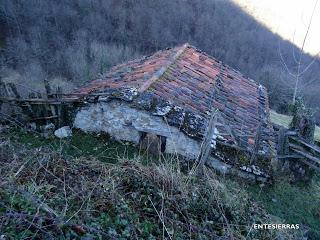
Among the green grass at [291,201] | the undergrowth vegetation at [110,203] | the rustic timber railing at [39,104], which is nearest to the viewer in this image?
the undergrowth vegetation at [110,203]

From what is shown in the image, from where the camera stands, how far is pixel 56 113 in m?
8.51

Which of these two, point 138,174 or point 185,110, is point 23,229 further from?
point 185,110

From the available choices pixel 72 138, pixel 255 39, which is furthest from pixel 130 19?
pixel 72 138

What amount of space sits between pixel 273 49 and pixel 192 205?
4084cm

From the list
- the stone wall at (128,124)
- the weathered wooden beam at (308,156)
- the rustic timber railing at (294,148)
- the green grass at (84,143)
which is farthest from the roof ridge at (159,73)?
the weathered wooden beam at (308,156)

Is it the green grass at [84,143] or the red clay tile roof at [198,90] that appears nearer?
the green grass at [84,143]

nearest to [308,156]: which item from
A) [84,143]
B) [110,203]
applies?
[110,203]

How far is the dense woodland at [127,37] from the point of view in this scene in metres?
27.0

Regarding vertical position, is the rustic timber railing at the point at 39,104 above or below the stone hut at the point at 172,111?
below

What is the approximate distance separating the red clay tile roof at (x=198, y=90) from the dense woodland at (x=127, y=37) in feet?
46.2

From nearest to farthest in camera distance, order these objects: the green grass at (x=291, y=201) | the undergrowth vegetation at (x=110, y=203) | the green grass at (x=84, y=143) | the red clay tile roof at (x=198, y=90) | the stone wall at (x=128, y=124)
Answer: the undergrowth vegetation at (x=110, y=203)
the green grass at (x=291, y=201)
the stone wall at (x=128, y=124)
the green grass at (x=84, y=143)
the red clay tile roof at (x=198, y=90)

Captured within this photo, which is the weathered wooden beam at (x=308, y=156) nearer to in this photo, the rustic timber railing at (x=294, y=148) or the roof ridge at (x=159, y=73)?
the rustic timber railing at (x=294, y=148)

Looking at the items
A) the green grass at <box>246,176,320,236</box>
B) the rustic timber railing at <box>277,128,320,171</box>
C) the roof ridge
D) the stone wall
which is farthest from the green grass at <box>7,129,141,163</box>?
the rustic timber railing at <box>277,128,320,171</box>

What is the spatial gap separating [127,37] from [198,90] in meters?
27.4
